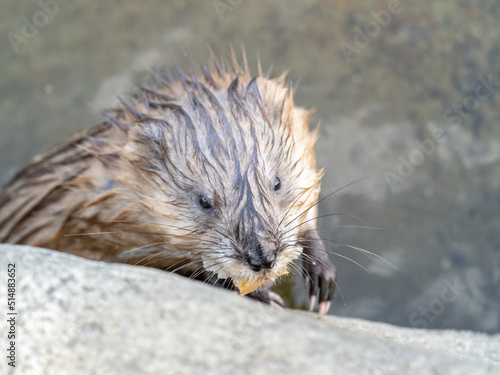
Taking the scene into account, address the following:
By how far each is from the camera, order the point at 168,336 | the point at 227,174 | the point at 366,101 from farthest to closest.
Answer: the point at 366,101
the point at 227,174
the point at 168,336

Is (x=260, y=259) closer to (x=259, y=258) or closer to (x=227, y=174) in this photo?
(x=259, y=258)

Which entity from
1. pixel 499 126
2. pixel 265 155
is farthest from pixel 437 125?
pixel 265 155

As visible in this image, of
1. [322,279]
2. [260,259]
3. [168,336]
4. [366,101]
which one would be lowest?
[168,336]

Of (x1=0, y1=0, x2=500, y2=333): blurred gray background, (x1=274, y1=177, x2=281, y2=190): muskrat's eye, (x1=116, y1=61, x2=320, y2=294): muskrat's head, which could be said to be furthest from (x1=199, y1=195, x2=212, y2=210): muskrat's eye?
(x1=0, y1=0, x2=500, y2=333): blurred gray background

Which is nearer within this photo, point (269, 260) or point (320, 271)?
point (269, 260)

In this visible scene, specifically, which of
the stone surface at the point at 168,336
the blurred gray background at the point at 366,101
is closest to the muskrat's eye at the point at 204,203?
the stone surface at the point at 168,336

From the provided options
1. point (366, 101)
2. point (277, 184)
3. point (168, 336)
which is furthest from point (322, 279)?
point (366, 101)

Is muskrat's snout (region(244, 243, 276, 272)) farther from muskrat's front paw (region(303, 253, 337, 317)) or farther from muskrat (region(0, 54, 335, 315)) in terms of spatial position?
muskrat's front paw (region(303, 253, 337, 317))

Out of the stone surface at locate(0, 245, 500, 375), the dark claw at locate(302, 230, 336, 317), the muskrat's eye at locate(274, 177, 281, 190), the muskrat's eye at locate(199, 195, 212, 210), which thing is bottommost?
the stone surface at locate(0, 245, 500, 375)
